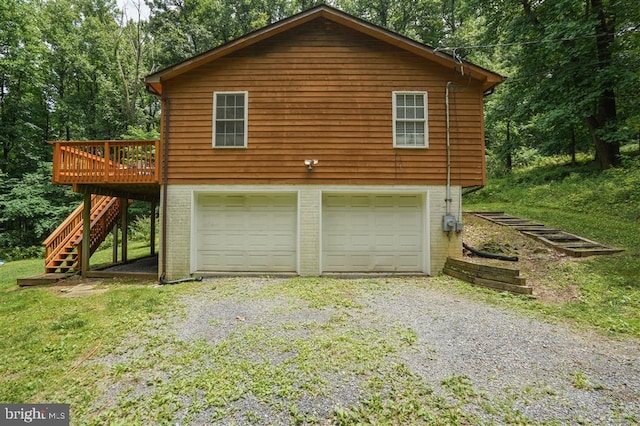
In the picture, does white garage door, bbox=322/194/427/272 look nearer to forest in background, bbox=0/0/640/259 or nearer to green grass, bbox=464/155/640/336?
green grass, bbox=464/155/640/336

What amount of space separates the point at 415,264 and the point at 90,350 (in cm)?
683

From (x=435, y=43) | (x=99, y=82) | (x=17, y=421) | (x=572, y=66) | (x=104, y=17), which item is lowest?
(x=17, y=421)

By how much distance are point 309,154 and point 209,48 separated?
18.0m

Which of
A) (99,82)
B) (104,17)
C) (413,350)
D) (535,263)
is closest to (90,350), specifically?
(413,350)

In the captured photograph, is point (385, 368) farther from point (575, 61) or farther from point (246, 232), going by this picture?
point (575, 61)

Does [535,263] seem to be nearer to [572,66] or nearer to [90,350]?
[90,350]

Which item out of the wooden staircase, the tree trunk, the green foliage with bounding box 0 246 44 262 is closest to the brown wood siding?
the wooden staircase

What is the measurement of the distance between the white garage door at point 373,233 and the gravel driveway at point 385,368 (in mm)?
2697

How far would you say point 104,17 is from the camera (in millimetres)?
24297

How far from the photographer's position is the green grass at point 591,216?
16.6 ft

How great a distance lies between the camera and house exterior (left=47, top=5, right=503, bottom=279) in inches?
303

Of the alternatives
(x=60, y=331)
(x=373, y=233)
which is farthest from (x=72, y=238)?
(x=373, y=233)

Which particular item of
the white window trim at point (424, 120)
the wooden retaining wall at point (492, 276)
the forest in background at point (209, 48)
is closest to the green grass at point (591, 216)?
the wooden retaining wall at point (492, 276)

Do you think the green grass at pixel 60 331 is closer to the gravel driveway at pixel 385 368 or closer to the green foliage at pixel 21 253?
the gravel driveway at pixel 385 368
